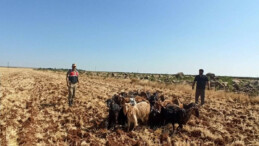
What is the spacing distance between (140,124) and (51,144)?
3156mm

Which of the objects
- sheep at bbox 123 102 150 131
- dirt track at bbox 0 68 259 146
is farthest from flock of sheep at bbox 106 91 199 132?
dirt track at bbox 0 68 259 146

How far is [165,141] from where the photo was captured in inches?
265

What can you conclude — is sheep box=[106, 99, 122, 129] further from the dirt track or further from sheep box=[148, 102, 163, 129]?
sheep box=[148, 102, 163, 129]

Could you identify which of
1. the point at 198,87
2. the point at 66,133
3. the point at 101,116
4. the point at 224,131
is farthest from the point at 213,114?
the point at 66,133

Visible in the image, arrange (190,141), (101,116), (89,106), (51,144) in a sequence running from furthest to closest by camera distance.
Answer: (89,106) → (101,116) → (190,141) → (51,144)

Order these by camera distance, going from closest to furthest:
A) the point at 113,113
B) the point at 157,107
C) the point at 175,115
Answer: the point at 113,113, the point at 175,115, the point at 157,107

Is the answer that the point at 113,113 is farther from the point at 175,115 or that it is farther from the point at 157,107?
the point at 175,115

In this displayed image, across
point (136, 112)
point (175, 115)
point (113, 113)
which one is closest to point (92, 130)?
point (113, 113)

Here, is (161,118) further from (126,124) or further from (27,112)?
(27,112)

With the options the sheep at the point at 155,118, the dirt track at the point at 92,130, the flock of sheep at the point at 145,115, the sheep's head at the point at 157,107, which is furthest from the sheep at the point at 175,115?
the sheep's head at the point at 157,107

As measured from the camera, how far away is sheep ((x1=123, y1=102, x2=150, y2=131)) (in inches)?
294

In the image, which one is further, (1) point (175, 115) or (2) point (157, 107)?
(2) point (157, 107)

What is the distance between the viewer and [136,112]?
7805 millimetres

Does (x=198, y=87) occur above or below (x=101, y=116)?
above
